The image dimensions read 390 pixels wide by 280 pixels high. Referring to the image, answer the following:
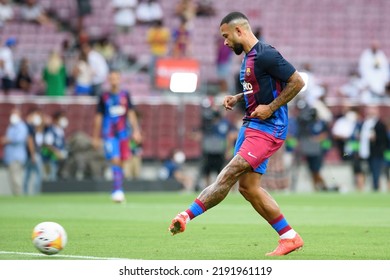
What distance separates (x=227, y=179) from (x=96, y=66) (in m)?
20.4

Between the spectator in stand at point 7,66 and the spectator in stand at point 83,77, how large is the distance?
1802 millimetres

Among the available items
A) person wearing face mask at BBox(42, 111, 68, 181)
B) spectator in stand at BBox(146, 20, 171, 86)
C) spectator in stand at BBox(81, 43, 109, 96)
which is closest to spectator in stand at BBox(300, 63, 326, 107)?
spectator in stand at BBox(146, 20, 171, 86)

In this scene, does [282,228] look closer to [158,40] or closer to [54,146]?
[54,146]

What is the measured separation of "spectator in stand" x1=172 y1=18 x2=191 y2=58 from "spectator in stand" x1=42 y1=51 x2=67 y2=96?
3.50m

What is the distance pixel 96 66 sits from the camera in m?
31.9

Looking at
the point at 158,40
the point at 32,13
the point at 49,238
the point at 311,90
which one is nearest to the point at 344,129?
the point at 311,90

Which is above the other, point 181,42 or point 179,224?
point 181,42

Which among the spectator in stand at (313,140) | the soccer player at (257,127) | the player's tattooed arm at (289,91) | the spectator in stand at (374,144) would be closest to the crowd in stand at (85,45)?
the spectator in stand at (313,140)

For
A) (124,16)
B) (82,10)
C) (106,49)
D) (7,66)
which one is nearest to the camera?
(7,66)

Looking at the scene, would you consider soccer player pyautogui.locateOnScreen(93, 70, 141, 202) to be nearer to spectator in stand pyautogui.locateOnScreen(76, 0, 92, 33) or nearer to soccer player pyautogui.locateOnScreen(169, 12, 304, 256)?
soccer player pyautogui.locateOnScreen(169, 12, 304, 256)

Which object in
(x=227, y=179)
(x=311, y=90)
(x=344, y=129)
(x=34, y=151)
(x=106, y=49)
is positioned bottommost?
(x=227, y=179)

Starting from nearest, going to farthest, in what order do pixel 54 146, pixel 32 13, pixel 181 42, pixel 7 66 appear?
1. pixel 54 146
2. pixel 7 66
3. pixel 181 42
4. pixel 32 13

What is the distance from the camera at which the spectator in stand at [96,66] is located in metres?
31.9
